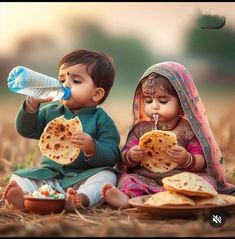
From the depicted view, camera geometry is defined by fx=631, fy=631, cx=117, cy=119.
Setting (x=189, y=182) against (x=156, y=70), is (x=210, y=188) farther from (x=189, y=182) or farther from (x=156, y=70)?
(x=156, y=70)

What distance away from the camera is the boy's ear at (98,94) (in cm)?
400

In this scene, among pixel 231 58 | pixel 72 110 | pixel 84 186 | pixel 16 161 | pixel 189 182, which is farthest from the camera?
pixel 16 161

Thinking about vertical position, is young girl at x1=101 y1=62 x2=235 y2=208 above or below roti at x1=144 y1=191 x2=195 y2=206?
above

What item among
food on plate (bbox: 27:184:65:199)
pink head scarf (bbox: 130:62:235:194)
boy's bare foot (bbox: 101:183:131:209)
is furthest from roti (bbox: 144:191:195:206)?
pink head scarf (bbox: 130:62:235:194)

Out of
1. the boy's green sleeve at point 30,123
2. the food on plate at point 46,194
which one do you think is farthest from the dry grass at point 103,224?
the boy's green sleeve at point 30,123

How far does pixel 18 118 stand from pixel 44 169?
1.17 feet

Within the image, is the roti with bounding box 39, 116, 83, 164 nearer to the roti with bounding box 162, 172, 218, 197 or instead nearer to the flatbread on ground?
the roti with bounding box 162, 172, 218, 197

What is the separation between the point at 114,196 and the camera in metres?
3.56

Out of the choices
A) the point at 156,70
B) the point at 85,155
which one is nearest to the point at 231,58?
the point at 156,70

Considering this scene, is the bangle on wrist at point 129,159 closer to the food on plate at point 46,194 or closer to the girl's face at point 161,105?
the girl's face at point 161,105

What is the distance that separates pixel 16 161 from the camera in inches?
243

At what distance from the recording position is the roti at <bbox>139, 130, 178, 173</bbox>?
12.0 feet

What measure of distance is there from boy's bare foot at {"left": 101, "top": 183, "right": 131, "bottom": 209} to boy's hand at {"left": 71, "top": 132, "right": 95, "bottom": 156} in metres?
0.28

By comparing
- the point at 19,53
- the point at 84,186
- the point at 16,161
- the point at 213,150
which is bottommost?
the point at 16,161
